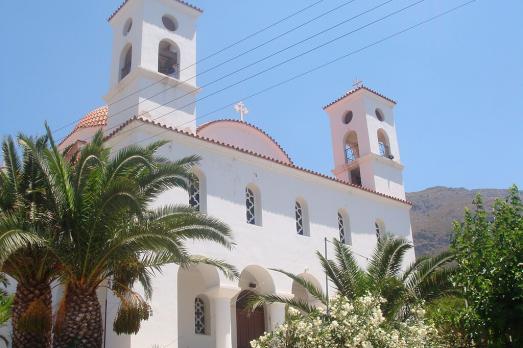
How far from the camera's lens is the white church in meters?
15.0

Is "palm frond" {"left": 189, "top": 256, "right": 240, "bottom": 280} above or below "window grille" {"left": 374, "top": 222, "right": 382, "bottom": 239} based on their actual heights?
below

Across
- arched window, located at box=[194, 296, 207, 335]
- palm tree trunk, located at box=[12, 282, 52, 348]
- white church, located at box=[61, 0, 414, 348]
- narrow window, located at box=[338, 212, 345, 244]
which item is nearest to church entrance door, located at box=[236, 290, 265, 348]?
white church, located at box=[61, 0, 414, 348]

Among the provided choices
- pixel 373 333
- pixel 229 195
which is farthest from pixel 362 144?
pixel 373 333

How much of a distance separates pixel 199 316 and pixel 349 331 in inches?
267

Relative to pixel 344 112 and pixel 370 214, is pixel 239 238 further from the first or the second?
pixel 344 112

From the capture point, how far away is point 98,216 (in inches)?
404

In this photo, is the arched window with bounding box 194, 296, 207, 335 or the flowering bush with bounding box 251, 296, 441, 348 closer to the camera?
the flowering bush with bounding box 251, 296, 441, 348

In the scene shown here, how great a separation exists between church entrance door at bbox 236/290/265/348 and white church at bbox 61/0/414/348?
0.10ft

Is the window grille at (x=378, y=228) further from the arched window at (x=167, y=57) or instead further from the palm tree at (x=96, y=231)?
the palm tree at (x=96, y=231)

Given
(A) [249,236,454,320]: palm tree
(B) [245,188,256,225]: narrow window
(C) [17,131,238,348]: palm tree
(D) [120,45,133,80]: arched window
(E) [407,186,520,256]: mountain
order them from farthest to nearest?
1. (E) [407,186,520,256]: mountain
2. (D) [120,45,133,80]: arched window
3. (B) [245,188,256,225]: narrow window
4. (A) [249,236,454,320]: palm tree
5. (C) [17,131,238,348]: palm tree

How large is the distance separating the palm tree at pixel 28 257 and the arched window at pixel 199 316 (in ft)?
18.8

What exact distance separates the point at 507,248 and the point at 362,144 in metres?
14.0

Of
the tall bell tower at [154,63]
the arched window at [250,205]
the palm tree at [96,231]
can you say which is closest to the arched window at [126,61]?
the tall bell tower at [154,63]

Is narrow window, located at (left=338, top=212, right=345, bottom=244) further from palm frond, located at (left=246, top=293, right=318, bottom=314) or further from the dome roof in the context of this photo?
the dome roof
